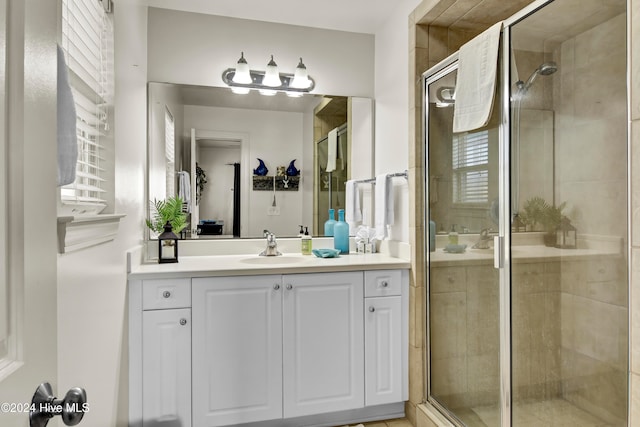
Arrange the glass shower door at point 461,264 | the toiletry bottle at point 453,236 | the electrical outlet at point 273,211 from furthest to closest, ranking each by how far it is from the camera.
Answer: the electrical outlet at point 273,211, the toiletry bottle at point 453,236, the glass shower door at point 461,264

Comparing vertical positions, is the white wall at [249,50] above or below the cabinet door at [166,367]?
above

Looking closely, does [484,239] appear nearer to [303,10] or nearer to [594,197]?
[594,197]

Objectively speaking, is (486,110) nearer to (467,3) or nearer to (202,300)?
(467,3)

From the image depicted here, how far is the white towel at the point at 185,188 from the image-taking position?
2.52 m

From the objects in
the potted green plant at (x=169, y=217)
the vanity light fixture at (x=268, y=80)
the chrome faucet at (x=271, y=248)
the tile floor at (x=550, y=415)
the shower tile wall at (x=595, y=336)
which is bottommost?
the tile floor at (x=550, y=415)

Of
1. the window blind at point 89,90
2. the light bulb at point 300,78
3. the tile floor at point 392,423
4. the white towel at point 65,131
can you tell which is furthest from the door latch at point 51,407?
the light bulb at point 300,78

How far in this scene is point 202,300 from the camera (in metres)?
1.92

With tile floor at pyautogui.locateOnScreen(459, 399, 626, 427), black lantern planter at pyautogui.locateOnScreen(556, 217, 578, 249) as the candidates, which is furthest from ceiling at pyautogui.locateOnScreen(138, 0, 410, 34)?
tile floor at pyautogui.locateOnScreen(459, 399, 626, 427)

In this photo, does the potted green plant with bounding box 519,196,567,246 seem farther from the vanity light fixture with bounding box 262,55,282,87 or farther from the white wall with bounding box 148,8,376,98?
the vanity light fixture with bounding box 262,55,282,87

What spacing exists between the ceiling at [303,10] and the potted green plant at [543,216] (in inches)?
55.2

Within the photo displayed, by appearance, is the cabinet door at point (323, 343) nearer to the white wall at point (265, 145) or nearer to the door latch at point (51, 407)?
the white wall at point (265, 145)

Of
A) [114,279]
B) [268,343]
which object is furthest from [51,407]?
[268,343]

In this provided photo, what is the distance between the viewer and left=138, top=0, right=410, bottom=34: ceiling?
2391 mm

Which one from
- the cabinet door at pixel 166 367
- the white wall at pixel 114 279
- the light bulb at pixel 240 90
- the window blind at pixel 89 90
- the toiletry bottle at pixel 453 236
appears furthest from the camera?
the light bulb at pixel 240 90
